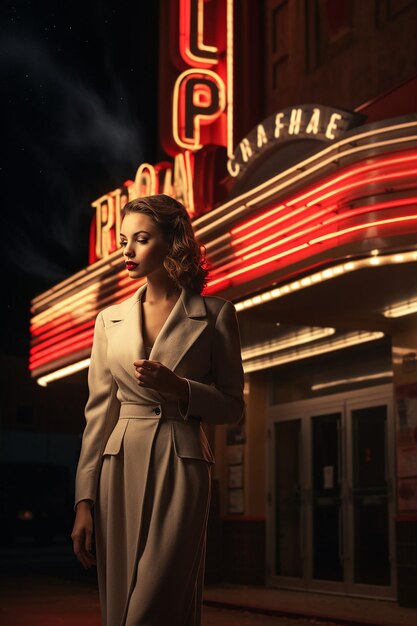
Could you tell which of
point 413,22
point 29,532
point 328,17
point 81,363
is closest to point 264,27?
point 328,17

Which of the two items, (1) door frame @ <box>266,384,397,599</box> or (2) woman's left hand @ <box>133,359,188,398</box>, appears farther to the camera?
(1) door frame @ <box>266,384,397,599</box>

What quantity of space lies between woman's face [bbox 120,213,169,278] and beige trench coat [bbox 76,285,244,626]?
0.47 feet

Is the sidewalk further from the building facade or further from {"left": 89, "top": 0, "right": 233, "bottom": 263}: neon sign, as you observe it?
{"left": 89, "top": 0, "right": 233, "bottom": 263}: neon sign

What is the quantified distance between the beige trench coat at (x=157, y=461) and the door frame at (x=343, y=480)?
851 centimetres

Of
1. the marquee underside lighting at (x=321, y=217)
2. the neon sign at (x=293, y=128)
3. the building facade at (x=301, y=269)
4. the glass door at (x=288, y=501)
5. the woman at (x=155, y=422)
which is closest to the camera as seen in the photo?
the woman at (x=155, y=422)

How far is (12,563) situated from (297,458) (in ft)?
29.1

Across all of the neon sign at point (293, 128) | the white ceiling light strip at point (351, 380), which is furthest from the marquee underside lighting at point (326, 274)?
the white ceiling light strip at point (351, 380)

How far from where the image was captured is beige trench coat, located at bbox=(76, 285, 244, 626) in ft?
9.24

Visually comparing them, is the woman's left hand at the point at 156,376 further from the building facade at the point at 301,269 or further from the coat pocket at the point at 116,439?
the building facade at the point at 301,269

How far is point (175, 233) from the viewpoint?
10.1ft

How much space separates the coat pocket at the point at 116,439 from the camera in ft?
9.59

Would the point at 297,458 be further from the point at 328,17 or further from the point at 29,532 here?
the point at 29,532

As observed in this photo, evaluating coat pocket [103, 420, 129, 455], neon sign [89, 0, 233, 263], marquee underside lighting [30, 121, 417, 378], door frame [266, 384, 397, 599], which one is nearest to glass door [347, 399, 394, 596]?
door frame [266, 384, 397, 599]

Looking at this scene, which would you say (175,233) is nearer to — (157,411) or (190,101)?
(157,411)
